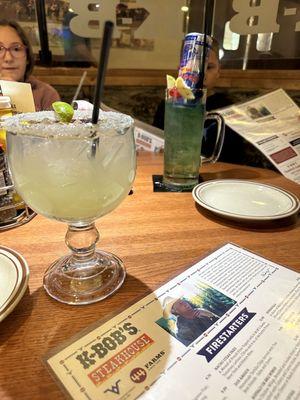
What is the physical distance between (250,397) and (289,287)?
0.24m

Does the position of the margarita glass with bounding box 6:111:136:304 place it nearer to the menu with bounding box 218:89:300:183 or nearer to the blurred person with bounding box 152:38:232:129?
the menu with bounding box 218:89:300:183

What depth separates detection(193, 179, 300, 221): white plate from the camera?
32.2 inches

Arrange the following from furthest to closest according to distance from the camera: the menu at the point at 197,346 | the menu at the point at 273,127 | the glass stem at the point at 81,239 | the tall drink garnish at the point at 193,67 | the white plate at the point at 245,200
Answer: the menu at the point at 273,127
the tall drink garnish at the point at 193,67
the white plate at the point at 245,200
the glass stem at the point at 81,239
the menu at the point at 197,346

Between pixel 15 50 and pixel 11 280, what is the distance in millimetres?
1933

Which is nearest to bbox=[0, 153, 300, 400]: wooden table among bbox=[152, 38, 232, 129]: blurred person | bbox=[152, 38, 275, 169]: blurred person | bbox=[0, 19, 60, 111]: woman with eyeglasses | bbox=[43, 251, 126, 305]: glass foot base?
bbox=[43, 251, 126, 305]: glass foot base

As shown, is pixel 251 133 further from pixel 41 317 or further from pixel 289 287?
pixel 41 317

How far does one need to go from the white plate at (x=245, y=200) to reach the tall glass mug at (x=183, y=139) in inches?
3.5

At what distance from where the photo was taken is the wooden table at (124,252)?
0.43 m

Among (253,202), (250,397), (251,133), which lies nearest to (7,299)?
(250,397)

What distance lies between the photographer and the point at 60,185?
51 centimetres

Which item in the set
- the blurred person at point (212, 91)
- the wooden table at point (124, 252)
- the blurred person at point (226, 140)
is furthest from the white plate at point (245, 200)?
the blurred person at point (212, 91)

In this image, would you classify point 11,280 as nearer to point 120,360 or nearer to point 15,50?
point 120,360

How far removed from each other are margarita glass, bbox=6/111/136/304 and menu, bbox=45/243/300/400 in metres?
0.10

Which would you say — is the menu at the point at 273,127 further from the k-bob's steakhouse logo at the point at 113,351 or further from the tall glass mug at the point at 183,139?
the k-bob's steakhouse logo at the point at 113,351
